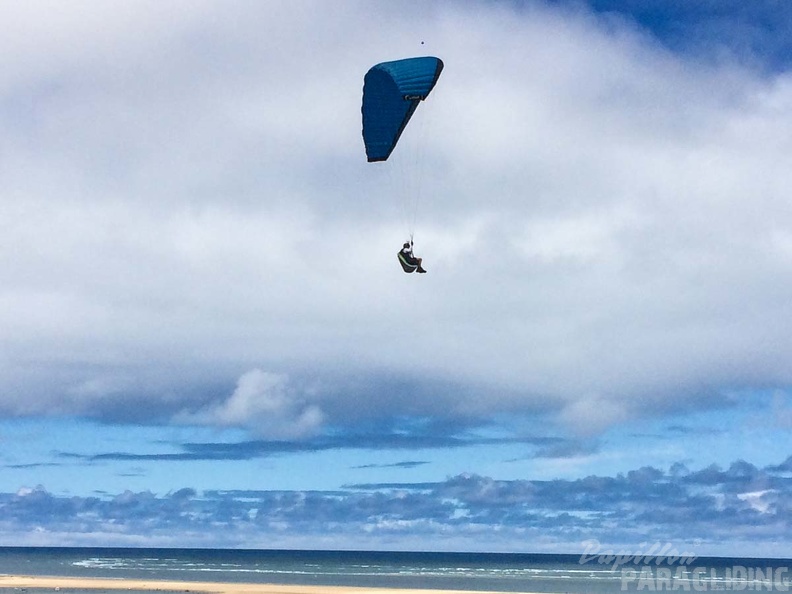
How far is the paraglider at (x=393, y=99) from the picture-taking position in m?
34.5

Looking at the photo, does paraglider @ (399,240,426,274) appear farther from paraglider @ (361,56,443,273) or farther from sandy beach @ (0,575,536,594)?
sandy beach @ (0,575,536,594)

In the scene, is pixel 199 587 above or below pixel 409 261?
below

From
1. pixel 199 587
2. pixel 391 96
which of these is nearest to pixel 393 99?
pixel 391 96

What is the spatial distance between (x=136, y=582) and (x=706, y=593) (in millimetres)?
46113

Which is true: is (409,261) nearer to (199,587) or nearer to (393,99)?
(393,99)

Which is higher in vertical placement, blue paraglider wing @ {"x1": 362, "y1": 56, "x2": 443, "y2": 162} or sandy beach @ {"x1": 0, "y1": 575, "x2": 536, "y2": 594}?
blue paraglider wing @ {"x1": 362, "y1": 56, "x2": 443, "y2": 162}

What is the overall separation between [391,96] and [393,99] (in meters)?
0.13

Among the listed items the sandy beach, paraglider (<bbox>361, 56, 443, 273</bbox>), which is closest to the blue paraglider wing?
paraglider (<bbox>361, 56, 443, 273</bbox>)

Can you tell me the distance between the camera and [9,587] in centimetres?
6950

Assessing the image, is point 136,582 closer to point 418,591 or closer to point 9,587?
point 9,587

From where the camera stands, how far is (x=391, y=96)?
117 feet

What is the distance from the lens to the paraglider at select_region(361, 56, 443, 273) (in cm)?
3447

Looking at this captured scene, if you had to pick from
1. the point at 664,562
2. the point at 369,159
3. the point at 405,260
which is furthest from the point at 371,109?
the point at 664,562

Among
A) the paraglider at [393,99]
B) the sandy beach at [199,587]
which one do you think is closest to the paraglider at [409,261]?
the paraglider at [393,99]
